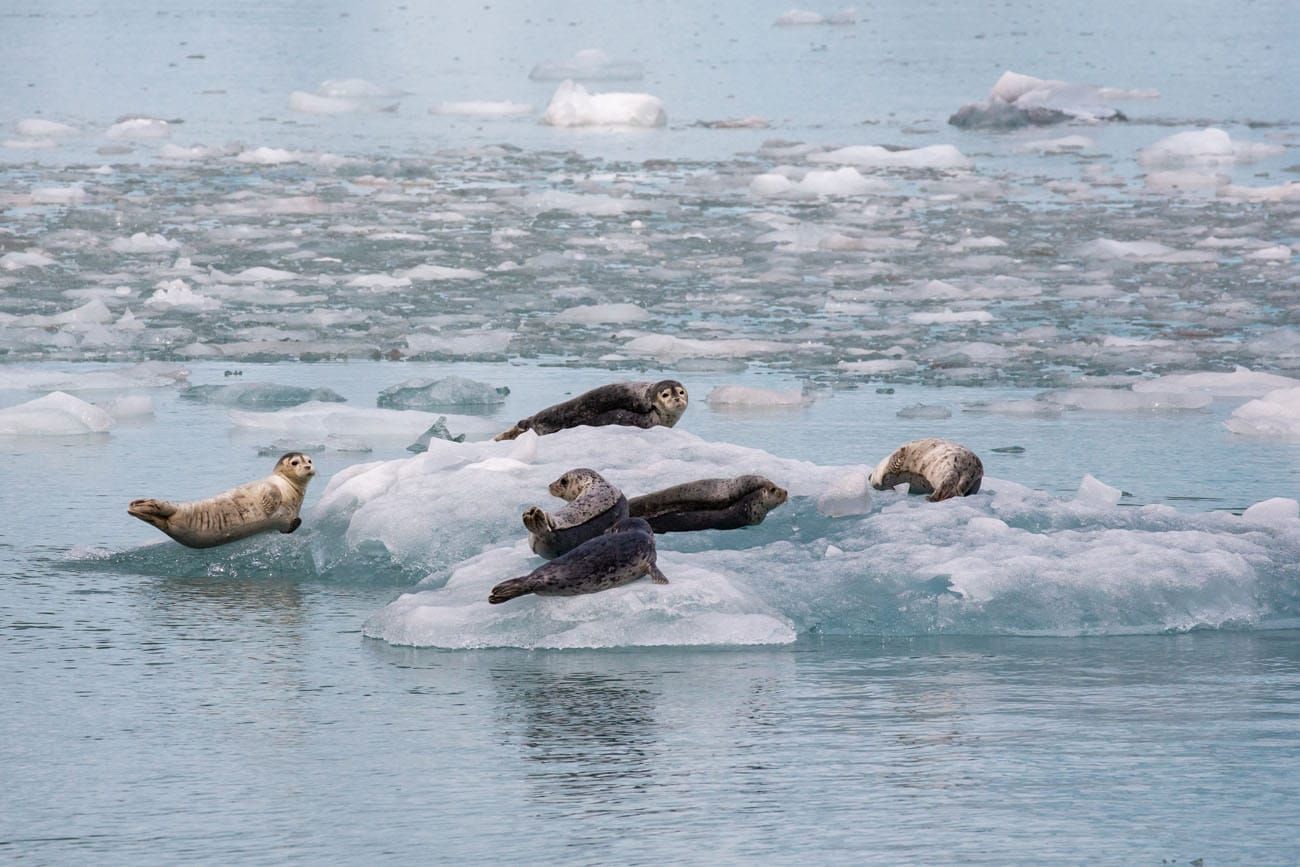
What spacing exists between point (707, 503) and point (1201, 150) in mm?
16235

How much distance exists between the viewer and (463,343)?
11.4 metres

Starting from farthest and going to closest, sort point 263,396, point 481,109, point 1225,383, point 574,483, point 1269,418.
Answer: point 481,109 → point 1225,383 → point 263,396 → point 1269,418 → point 574,483

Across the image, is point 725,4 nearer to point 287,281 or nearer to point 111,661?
point 287,281

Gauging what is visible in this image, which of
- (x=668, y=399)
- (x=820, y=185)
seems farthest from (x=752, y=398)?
(x=820, y=185)

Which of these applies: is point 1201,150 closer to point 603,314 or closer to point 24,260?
point 603,314

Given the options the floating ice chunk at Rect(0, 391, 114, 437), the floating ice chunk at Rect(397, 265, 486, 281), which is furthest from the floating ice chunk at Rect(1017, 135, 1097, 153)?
the floating ice chunk at Rect(0, 391, 114, 437)

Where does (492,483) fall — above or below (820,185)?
below

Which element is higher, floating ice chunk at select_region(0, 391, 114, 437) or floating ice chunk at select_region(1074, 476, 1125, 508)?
floating ice chunk at select_region(0, 391, 114, 437)

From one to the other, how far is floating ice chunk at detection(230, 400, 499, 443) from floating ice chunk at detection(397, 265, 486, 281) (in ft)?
16.1

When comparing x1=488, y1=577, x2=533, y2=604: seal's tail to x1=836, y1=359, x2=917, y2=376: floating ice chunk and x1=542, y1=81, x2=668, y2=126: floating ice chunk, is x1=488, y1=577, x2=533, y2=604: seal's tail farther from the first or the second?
x1=542, y1=81, x2=668, y2=126: floating ice chunk

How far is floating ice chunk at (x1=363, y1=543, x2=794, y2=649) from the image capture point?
5457 mm

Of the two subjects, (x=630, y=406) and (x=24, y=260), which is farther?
(x=24, y=260)

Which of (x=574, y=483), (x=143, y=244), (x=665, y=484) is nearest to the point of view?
(x=574, y=483)

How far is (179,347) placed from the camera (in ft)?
37.5
